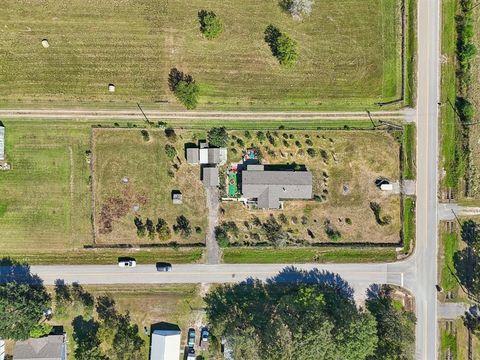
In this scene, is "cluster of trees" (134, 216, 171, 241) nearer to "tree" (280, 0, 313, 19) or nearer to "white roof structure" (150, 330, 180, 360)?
"white roof structure" (150, 330, 180, 360)

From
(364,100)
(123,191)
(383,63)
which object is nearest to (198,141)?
(123,191)

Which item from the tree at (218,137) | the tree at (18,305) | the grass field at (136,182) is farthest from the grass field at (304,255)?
the tree at (18,305)

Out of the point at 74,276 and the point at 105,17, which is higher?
the point at 105,17

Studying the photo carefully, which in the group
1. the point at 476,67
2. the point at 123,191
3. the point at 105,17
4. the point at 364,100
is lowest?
the point at 123,191

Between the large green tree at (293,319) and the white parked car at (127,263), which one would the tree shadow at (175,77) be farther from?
the large green tree at (293,319)

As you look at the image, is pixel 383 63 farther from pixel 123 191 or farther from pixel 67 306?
pixel 67 306

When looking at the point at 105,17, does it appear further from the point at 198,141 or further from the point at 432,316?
the point at 432,316
